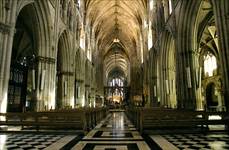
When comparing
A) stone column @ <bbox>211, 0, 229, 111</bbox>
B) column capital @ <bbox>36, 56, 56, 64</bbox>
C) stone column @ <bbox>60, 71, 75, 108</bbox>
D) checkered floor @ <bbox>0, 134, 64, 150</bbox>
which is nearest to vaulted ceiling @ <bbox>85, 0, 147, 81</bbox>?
stone column @ <bbox>60, 71, 75, 108</bbox>

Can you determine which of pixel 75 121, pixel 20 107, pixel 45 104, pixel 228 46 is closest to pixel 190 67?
pixel 228 46

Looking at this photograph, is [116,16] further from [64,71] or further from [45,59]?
[45,59]

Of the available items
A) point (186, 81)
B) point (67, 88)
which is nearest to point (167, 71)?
point (186, 81)

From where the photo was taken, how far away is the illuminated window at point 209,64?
92.4 feet

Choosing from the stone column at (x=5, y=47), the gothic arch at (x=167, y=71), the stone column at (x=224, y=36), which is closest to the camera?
the stone column at (x=224, y=36)

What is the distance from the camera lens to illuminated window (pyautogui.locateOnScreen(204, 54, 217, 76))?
28.2 meters

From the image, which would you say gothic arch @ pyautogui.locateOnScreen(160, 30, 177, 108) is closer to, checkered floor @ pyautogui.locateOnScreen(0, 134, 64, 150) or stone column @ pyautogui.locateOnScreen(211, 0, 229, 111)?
stone column @ pyautogui.locateOnScreen(211, 0, 229, 111)

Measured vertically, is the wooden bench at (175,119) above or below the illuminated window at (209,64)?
below

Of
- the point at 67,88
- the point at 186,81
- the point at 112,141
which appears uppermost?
the point at 67,88

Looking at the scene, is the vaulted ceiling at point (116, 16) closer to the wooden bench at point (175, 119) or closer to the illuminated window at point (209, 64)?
the illuminated window at point (209, 64)

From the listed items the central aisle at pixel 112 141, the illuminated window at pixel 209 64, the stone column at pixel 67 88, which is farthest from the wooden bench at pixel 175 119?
the illuminated window at pixel 209 64

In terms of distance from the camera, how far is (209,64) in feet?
95.6

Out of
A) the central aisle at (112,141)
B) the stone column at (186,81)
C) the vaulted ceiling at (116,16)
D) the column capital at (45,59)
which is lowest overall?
the central aisle at (112,141)

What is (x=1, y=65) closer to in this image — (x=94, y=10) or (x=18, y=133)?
(x=18, y=133)
